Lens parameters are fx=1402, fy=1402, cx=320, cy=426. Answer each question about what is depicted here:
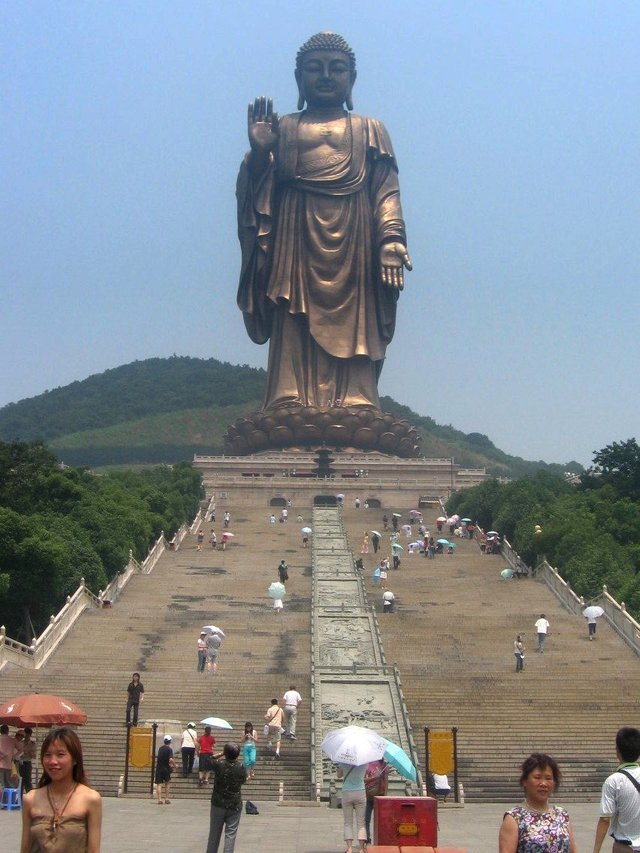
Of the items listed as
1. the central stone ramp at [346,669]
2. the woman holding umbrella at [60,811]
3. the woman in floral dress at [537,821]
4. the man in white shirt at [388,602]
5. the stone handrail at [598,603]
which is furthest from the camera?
the man in white shirt at [388,602]

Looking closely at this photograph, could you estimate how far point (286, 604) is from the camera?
20672 mm

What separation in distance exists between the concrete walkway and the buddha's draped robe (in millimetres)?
28873

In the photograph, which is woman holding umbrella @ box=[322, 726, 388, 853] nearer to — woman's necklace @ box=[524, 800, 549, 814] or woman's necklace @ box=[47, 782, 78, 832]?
woman's necklace @ box=[524, 800, 549, 814]

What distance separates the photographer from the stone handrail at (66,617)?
52.6 feet

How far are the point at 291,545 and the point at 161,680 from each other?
1209 centimetres

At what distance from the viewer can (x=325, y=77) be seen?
39344 mm

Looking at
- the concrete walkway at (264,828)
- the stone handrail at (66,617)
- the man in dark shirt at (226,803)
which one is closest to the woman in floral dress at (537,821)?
the man in dark shirt at (226,803)

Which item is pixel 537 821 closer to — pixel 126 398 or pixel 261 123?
pixel 261 123

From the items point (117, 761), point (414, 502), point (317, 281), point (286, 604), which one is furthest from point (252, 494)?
point (117, 761)

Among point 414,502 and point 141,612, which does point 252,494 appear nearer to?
point 414,502

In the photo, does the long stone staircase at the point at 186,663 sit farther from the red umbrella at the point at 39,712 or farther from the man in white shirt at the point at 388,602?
the red umbrella at the point at 39,712

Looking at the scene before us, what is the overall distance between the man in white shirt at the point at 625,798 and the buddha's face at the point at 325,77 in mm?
35925

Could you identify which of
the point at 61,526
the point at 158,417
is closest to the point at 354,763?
the point at 61,526

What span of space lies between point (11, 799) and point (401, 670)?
7209 mm
